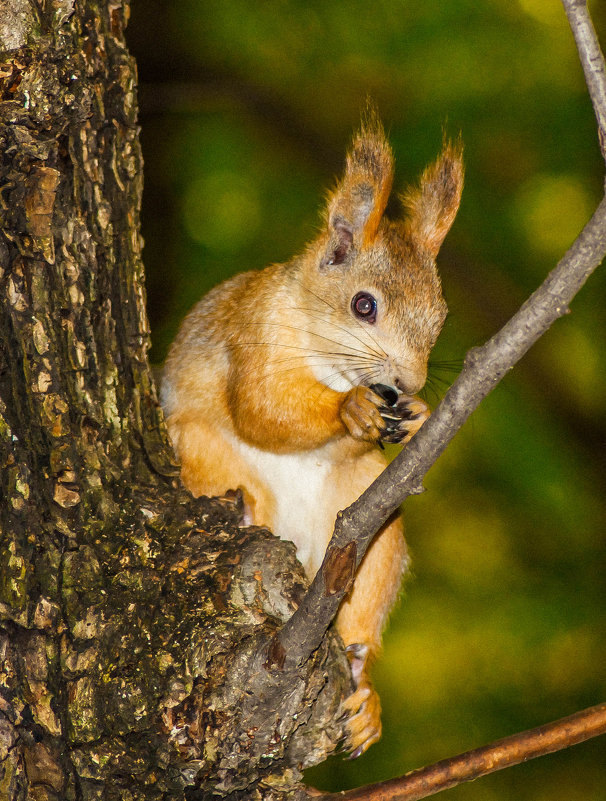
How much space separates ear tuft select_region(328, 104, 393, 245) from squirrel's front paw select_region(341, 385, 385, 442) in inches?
19.5

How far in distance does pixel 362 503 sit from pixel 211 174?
200 cm

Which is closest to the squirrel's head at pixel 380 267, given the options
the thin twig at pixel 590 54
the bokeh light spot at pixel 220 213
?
the bokeh light spot at pixel 220 213

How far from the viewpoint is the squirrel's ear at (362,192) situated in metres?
2.15

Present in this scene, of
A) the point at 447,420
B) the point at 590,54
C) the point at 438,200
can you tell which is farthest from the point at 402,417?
the point at 590,54

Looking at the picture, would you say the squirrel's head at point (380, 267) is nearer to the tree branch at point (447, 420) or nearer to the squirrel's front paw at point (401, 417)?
the squirrel's front paw at point (401, 417)

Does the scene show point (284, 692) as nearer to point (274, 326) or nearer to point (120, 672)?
point (120, 672)

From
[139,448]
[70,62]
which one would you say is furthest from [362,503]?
[70,62]

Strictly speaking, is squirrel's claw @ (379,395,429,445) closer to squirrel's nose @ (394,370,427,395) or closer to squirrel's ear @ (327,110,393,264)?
squirrel's nose @ (394,370,427,395)

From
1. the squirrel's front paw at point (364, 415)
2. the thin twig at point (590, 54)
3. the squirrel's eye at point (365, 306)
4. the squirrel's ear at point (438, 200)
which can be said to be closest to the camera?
the thin twig at point (590, 54)

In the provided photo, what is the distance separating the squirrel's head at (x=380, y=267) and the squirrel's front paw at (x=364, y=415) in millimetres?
97

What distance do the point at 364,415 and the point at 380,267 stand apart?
484 millimetres

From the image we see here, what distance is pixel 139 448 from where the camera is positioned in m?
1.59

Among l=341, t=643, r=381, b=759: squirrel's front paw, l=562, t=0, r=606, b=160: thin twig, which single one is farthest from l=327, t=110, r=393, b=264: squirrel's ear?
l=562, t=0, r=606, b=160: thin twig

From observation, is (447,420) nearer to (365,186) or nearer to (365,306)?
(365,306)
